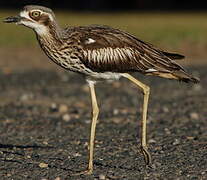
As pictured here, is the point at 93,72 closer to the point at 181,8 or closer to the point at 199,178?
the point at 199,178

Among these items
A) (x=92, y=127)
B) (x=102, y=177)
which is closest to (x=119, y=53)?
(x=92, y=127)

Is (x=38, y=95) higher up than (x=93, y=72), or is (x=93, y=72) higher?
(x=93, y=72)

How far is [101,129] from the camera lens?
10.5 meters

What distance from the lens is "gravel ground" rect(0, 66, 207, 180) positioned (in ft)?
25.2

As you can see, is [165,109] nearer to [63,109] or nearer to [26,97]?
[63,109]

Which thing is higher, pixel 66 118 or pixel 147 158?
pixel 147 158

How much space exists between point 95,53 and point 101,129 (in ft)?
9.70

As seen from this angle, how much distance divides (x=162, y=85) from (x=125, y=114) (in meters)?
3.77

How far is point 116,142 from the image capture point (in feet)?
31.0

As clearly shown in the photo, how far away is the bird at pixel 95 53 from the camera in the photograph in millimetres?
7617

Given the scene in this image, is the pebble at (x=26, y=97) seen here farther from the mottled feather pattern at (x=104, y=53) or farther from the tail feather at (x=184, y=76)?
the tail feather at (x=184, y=76)

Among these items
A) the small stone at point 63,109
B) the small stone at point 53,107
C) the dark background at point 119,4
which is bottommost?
the dark background at point 119,4

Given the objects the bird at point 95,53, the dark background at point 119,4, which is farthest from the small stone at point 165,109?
the dark background at point 119,4

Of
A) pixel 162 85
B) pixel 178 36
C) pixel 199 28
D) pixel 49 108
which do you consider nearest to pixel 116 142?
pixel 49 108
